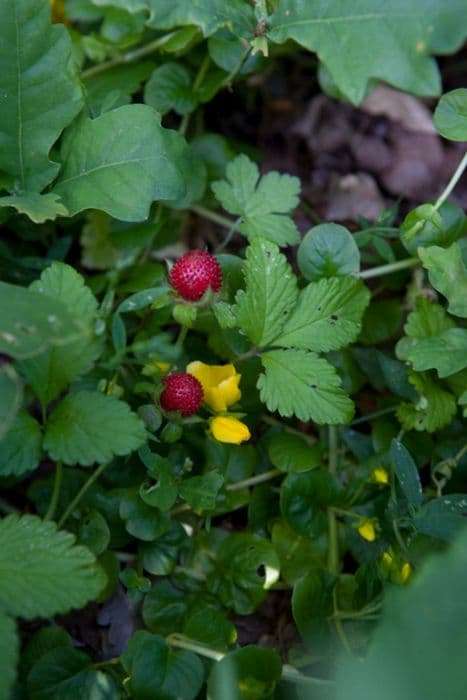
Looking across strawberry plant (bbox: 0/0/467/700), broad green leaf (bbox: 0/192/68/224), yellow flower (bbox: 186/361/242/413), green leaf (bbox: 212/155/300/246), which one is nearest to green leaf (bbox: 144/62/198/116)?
strawberry plant (bbox: 0/0/467/700)

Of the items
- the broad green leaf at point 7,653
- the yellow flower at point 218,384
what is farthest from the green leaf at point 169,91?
the broad green leaf at point 7,653

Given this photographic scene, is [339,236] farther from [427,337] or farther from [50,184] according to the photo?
[50,184]

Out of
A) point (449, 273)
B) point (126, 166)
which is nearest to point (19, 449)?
point (126, 166)

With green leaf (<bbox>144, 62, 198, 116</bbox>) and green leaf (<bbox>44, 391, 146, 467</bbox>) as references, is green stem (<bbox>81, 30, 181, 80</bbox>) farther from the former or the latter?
green leaf (<bbox>44, 391, 146, 467</bbox>)

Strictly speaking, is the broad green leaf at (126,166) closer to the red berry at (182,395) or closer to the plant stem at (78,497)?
the red berry at (182,395)

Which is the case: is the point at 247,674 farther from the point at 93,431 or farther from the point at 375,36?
the point at 375,36

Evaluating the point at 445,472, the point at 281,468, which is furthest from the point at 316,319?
the point at 445,472
